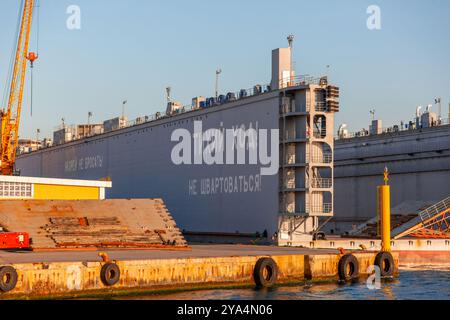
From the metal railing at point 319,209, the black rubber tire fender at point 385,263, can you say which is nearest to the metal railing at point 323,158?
the metal railing at point 319,209

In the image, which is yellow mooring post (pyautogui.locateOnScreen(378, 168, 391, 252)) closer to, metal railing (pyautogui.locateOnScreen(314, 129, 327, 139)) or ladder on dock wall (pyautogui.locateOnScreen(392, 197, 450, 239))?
metal railing (pyautogui.locateOnScreen(314, 129, 327, 139))

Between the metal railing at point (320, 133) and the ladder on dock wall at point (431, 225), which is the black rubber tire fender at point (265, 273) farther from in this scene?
the ladder on dock wall at point (431, 225)

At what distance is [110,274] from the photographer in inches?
1679

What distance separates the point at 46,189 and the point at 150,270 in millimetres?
26060

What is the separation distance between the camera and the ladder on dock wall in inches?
2975

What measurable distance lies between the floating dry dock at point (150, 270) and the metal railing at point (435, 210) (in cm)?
2443

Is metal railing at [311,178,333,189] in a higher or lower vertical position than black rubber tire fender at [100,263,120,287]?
higher

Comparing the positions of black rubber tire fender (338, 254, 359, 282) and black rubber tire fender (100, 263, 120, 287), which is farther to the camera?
black rubber tire fender (338, 254, 359, 282)

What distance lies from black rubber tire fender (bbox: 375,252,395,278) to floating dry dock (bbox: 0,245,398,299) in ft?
1.45

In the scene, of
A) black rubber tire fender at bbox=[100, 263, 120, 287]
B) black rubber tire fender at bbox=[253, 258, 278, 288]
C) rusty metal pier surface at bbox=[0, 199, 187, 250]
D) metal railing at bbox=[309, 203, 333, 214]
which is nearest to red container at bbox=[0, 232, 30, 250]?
rusty metal pier surface at bbox=[0, 199, 187, 250]

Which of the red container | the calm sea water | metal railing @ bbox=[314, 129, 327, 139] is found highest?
metal railing @ bbox=[314, 129, 327, 139]

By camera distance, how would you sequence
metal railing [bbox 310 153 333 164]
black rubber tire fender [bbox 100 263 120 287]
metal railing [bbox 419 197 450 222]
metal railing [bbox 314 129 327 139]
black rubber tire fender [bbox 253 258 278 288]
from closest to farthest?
black rubber tire fender [bbox 100 263 120 287], black rubber tire fender [bbox 253 258 278 288], metal railing [bbox 310 153 333 164], metal railing [bbox 314 129 327 139], metal railing [bbox 419 197 450 222]
